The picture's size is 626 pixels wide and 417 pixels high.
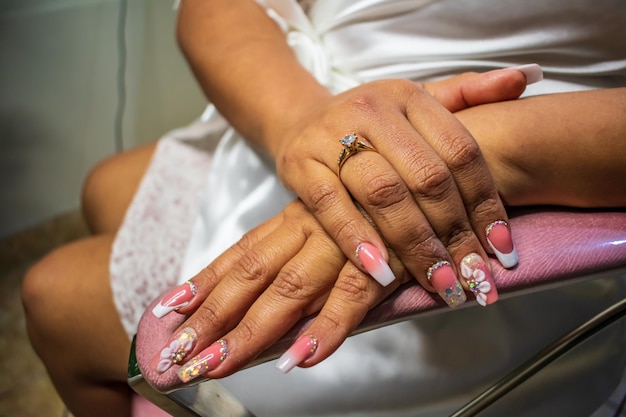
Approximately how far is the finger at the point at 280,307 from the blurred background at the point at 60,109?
3.13 ft

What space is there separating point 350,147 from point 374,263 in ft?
0.30

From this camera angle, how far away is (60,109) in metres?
1.51

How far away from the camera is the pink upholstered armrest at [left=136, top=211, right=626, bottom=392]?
0.45 meters

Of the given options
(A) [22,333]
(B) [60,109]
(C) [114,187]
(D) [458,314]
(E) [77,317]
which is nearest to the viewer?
(D) [458,314]

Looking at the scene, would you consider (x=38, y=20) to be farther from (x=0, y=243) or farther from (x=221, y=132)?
(x=221, y=132)

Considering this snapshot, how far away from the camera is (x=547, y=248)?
0.47 m

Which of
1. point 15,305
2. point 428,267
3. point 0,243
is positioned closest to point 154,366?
point 428,267

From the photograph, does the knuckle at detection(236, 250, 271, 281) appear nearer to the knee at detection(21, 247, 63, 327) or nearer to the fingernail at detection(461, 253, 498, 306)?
the fingernail at detection(461, 253, 498, 306)

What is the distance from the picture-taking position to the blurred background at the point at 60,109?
136 cm

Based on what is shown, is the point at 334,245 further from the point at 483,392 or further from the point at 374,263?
the point at 483,392

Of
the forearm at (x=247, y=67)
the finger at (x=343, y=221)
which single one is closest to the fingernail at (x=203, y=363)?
the finger at (x=343, y=221)

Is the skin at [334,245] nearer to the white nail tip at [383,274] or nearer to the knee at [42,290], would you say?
the white nail tip at [383,274]

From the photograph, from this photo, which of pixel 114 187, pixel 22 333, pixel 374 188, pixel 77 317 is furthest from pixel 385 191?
pixel 22 333

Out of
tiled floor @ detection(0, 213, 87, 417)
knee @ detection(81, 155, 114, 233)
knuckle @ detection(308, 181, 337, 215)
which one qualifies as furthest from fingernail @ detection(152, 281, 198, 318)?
tiled floor @ detection(0, 213, 87, 417)
